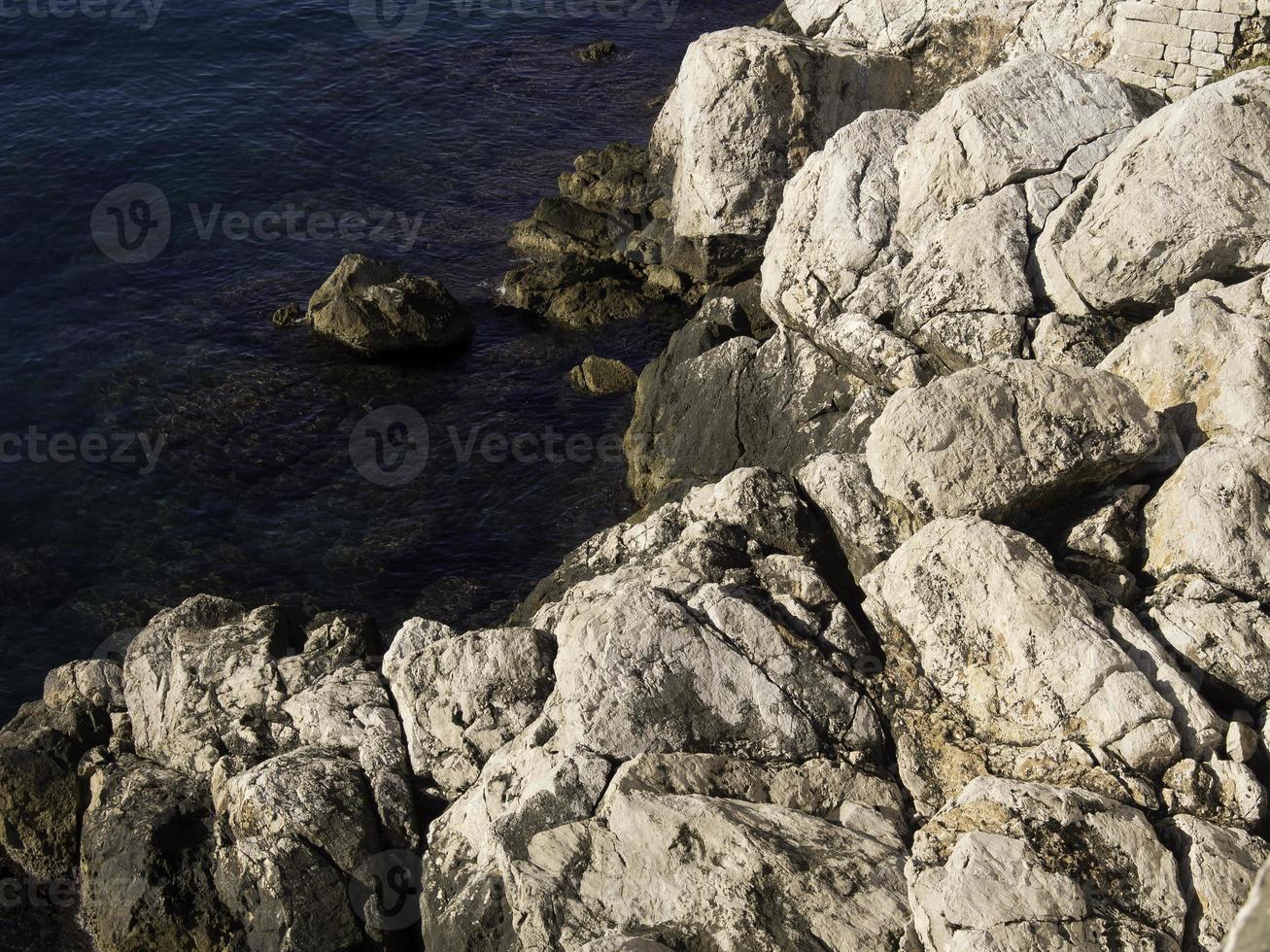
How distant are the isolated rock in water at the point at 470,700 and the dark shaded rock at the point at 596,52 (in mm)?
38828

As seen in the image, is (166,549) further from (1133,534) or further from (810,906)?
(1133,534)

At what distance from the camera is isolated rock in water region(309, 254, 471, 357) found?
3381cm

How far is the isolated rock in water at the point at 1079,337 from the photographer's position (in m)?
20.7

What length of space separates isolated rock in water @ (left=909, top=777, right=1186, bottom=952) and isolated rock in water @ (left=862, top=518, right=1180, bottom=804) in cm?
131

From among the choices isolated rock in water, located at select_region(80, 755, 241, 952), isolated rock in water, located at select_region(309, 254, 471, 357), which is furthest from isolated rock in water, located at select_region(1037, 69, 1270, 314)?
isolated rock in water, located at select_region(309, 254, 471, 357)

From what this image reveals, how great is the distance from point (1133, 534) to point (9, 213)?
36447 millimetres

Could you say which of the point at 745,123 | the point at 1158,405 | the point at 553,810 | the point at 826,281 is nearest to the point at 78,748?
the point at 553,810

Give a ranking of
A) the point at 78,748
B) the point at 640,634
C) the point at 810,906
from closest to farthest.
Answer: the point at 810,906
the point at 640,634
the point at 78,748

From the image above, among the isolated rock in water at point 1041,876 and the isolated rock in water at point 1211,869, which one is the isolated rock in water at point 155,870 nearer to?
the isolated rock in water at point 1041,876

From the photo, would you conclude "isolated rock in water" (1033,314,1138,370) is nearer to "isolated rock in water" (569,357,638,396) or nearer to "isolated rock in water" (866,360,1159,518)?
"isolated rock in water" (866,360,1159,518)

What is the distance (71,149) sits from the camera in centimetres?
4241

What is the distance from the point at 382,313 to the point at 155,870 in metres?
19.1

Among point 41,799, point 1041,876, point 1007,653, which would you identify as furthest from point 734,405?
point 41,799

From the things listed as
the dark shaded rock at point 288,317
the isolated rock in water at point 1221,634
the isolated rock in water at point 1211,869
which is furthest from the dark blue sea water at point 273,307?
the isolated rock in water at point 1211,869
